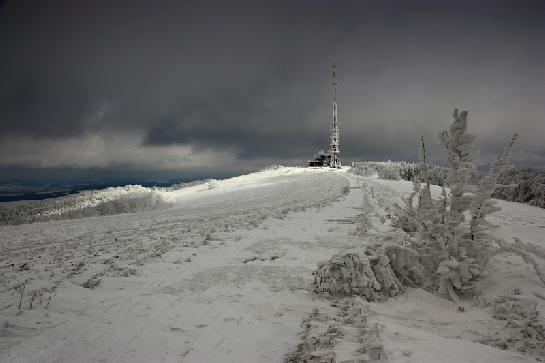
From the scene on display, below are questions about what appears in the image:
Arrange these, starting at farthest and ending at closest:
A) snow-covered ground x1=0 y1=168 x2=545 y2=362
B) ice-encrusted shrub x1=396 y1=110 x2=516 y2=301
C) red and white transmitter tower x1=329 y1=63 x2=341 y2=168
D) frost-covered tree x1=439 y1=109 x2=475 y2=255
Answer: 1. red and white transmitter tower x1=329 y1=63 x2=341 y2=168
2. frost-covered tree x1=439 y1=109 x2=475 y2=255
3. ice-encrusted shrub x1=396 y1=110 x2=516 y2=301
4. snow-covered ground x1=0 y1=168 x2=545 y2=362

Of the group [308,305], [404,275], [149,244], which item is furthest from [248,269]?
[149,244]

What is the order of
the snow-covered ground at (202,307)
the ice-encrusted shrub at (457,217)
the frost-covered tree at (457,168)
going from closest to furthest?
the snow-covered ground at (202,307) → the ice-encrusted shrub at (457,217) → the frost-covered tree at (457,168)

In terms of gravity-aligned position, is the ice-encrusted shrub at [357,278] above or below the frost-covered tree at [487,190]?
below

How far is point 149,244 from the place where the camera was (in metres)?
10.8

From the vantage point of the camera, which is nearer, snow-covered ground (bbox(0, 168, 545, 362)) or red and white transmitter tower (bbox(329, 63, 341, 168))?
snow-covered ground (bbox(0, 168, 545, 362))

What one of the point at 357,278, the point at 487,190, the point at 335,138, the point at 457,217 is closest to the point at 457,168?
the point at 487,190

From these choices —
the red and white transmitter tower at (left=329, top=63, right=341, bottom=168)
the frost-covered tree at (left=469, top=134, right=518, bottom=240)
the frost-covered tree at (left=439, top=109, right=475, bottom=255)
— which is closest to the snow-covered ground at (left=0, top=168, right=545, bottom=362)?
the frost-covered tree at (left=469, top=134, right=518, bottom=240)

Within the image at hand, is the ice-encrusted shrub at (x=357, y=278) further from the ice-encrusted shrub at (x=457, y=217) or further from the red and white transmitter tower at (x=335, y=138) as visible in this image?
the red and white transmitter tower at (x=335, y=138)

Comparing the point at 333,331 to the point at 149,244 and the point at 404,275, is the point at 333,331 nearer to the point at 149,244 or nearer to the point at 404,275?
the point at 404,275

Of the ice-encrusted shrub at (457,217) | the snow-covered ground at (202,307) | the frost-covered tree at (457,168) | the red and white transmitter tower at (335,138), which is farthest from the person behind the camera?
the red and white transmitter tower at (335,138)

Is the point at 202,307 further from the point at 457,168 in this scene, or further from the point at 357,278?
the point at 457,168

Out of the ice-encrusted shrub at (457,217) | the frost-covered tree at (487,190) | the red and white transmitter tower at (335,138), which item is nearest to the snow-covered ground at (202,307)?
the ice-encrusted shrub at (457,217)

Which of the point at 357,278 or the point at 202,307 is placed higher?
the point at 357,278

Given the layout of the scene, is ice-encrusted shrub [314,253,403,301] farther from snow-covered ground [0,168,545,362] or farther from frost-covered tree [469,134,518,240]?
frost-covered tree [469,134,518,240]
